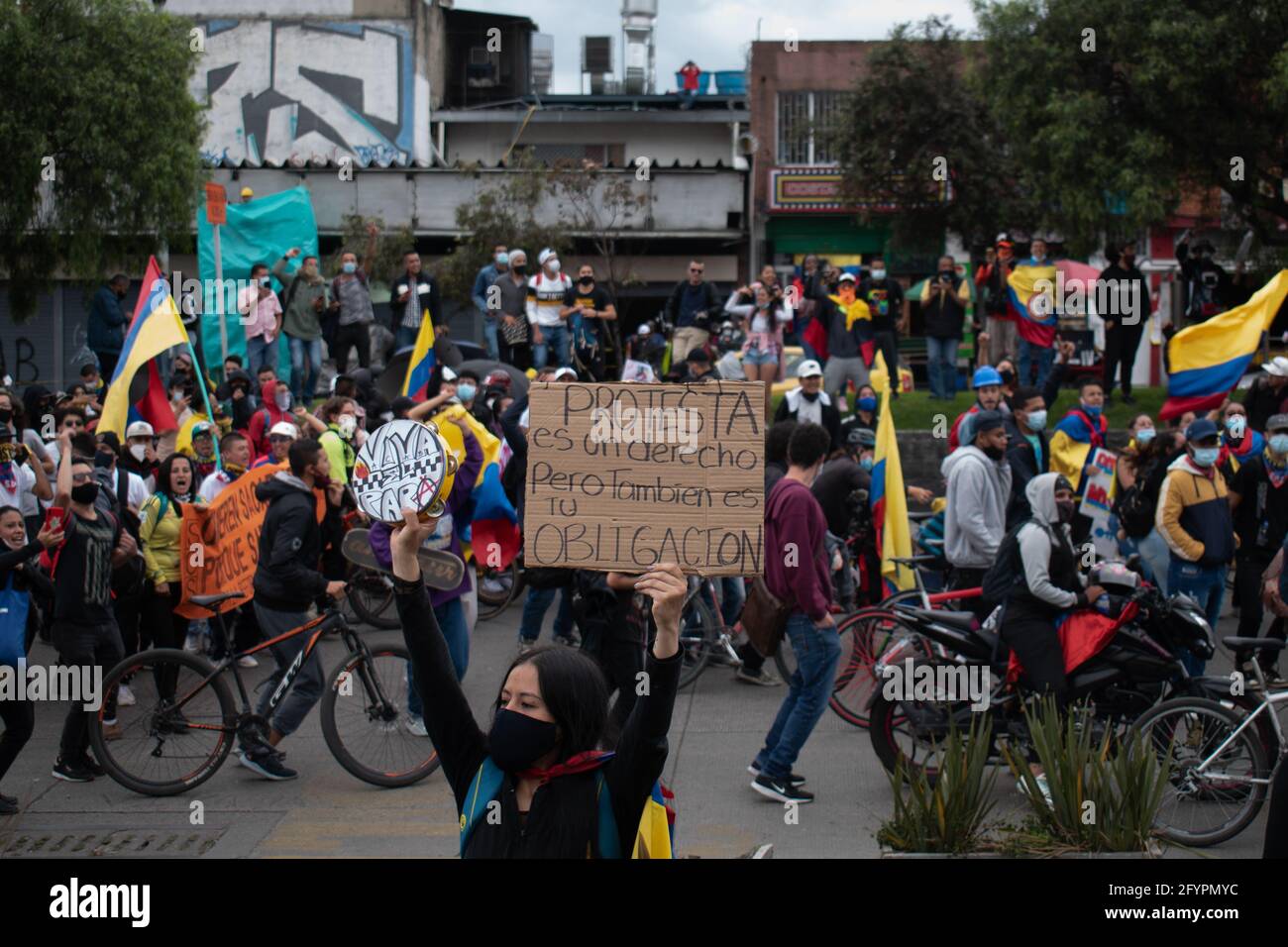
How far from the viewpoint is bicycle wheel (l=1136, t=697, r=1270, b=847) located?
7.14 meters

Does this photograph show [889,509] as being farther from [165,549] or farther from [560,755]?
[560,755]

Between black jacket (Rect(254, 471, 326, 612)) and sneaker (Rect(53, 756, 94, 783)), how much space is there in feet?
4.22

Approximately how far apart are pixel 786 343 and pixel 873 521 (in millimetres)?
9405

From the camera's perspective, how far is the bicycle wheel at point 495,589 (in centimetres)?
1210

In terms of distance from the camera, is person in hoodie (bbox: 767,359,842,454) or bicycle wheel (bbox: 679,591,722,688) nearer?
bicycle wheel (bbox: 679,591,722,688)

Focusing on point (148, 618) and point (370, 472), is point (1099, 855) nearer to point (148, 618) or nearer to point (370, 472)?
point (370, 472)

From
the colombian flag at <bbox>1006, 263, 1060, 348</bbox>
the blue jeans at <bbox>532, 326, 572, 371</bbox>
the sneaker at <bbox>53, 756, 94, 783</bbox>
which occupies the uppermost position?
the colombian flag at <bbox>1006, 263, 1060, 348</bbox>

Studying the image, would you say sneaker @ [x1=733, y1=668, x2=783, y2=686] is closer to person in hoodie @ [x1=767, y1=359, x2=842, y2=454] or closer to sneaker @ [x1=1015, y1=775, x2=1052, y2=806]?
person in hoodie @ [x1=767, y1=359, x2=842, y2=454]

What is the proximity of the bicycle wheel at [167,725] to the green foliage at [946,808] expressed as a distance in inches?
149

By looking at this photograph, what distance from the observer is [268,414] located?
13820 mm

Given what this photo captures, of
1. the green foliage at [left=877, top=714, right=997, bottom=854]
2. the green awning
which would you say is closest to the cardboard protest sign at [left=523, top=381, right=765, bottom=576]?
the green foliage at [left=877, top=714, right=997, bottom=854]

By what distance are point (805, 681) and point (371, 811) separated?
231 cm

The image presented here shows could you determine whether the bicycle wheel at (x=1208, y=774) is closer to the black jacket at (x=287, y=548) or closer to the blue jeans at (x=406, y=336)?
the black jacket at (x=287, y=548)

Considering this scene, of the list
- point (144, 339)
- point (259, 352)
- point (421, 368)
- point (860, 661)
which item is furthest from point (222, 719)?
point (259, 352)
